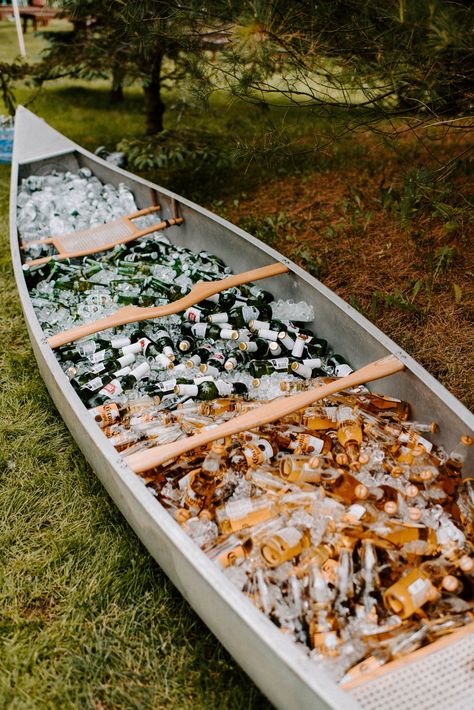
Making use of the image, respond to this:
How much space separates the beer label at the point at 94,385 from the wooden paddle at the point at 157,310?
0.21m

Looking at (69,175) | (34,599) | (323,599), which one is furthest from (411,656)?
(69,175)

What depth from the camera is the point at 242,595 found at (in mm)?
1495

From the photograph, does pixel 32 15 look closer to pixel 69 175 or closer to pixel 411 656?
pixel 69 175

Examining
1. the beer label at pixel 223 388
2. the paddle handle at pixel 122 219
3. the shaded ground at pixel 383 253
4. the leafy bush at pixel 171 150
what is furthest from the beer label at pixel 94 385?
the leafy bush at pixel 171 150

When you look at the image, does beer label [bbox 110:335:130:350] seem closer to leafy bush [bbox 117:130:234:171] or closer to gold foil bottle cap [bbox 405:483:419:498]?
gold foil bottle cap [bbox 405:483:419:498]

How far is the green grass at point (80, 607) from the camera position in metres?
1.86

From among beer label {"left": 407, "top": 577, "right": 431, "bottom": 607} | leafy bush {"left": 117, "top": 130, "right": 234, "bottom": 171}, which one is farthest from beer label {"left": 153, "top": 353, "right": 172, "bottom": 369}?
leafy bush {"left": 117, "top": 130, "right": 234, "bottom": 171}

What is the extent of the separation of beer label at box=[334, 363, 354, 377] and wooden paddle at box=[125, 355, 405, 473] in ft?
0.94

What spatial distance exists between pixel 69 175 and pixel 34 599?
342 centimetres

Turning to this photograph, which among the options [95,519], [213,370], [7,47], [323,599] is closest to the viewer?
[323,599]

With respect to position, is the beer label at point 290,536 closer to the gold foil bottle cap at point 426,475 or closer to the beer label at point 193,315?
the gold foil bottle cap at point 426,475

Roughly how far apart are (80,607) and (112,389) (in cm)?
86

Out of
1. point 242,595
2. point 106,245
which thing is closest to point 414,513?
point 242,595

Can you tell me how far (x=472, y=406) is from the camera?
9.46 feet
